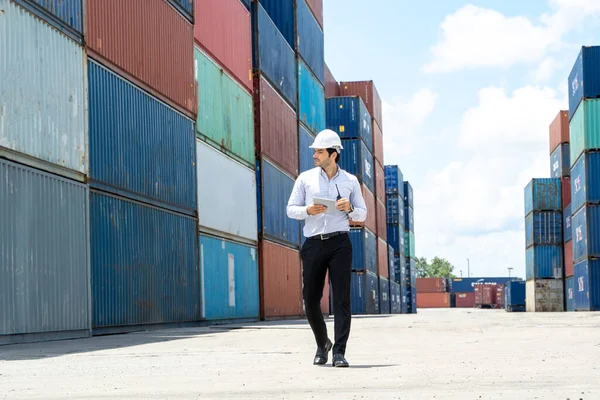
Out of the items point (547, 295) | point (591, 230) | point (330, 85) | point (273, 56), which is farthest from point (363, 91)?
point (273, 56)

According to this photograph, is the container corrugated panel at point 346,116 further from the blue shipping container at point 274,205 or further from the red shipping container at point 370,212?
the blue shipping container at point 274,205

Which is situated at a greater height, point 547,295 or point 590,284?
point 590,284

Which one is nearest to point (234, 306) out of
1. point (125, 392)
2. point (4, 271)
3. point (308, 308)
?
point (4, 271)

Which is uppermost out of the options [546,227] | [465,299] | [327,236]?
[546,227]

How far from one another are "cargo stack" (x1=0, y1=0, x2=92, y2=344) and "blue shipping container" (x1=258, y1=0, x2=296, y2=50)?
16938 millimetres

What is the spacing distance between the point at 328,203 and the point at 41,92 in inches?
313

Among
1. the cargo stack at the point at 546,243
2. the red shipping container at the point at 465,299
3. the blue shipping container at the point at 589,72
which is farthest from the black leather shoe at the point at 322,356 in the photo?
the red shipping container at the point at 465,299

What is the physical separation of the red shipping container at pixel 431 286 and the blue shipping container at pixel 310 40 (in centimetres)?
8677

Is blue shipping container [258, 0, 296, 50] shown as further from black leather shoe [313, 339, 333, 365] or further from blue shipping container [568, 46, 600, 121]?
black leather shoe [313, 339, 333, 365]

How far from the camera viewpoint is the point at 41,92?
14.4 m

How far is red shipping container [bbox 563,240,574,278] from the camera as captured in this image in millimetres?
50031

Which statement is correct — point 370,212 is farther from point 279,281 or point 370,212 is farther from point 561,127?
point 279,281

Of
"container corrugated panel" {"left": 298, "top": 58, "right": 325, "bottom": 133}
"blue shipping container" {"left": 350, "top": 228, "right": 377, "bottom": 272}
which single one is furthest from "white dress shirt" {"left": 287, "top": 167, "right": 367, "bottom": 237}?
"blue shipping container" {"left": 350, "top": 228, "right": 377, "bottom": 272}

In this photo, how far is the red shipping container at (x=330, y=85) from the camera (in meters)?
45.4
